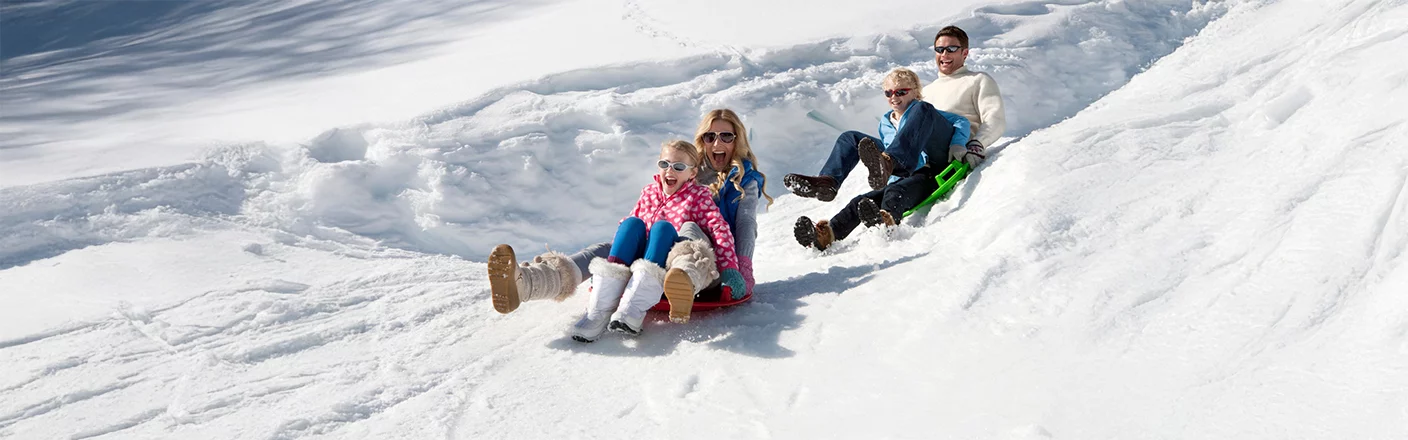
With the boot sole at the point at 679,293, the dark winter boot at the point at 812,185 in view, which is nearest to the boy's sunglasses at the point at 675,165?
the boot sole at the point at 679,293

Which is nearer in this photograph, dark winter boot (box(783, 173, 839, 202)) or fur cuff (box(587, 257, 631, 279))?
fur cuff (box(587, 257, 631, 279))

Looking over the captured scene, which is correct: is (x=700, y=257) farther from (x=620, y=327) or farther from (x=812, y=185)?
(x=812, y=185)

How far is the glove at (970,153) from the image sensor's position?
14.2 feet

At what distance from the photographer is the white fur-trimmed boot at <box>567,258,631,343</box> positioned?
127 inches

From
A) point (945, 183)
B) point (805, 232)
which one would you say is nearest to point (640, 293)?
point (805, 232)

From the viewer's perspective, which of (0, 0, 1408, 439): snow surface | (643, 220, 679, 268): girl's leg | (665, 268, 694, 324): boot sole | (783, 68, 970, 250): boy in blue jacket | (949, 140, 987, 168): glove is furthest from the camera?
(949, 140, 987, 168): glove

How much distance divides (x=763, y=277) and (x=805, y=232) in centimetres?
30

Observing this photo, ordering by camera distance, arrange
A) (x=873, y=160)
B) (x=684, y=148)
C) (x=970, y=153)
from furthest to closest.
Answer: (x=970, y=153) < (x=873, y=160) < (x=684, y=148)

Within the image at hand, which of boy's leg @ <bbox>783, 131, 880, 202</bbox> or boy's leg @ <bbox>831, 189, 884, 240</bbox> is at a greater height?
boy's leg @ <bbox>783, 131, 880, 202</bbox>

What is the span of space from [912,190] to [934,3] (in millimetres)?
4276

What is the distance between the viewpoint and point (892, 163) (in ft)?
13.4

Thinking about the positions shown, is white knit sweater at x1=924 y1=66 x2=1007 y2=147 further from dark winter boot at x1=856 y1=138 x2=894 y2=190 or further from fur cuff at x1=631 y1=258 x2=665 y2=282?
fur cuff at x1=631 y1=258 x2=665 y2=282

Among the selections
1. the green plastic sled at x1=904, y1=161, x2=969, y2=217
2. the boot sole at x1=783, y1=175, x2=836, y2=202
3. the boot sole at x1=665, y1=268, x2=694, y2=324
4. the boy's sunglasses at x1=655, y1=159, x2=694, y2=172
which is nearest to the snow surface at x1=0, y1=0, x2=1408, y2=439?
the green plastic sled at x1=904, y1=161, x2=969, y2=217

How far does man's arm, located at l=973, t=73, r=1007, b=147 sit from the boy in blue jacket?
0.10 metres
